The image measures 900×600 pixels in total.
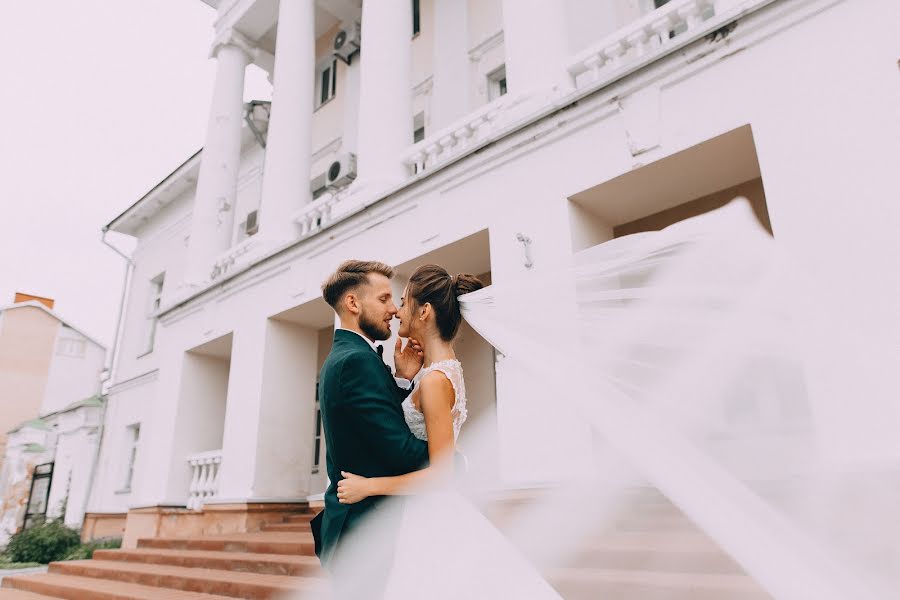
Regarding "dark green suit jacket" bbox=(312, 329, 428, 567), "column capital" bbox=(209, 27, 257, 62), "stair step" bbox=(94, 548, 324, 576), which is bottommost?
"stair step" bbox=(94, 548, 324, 576)

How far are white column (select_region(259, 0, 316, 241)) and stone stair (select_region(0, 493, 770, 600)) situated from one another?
5.01 meters

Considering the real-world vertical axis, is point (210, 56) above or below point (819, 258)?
above

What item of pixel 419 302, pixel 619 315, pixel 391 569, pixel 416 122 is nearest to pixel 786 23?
pixel 619 315

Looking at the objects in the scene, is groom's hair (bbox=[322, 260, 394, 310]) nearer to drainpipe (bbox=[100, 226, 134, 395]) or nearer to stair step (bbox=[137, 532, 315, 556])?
stair step (bbox=[137, 532, 315, 556])

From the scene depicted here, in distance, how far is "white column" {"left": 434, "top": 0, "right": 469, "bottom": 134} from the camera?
10.8 m

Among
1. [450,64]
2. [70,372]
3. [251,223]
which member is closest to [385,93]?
[450,64]

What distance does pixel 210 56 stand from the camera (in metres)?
13.4

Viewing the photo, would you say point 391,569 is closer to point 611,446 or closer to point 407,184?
point 611,446

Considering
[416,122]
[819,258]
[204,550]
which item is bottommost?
[204,550]

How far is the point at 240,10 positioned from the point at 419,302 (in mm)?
12884

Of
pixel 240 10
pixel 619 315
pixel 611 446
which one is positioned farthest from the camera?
pixel 240 10

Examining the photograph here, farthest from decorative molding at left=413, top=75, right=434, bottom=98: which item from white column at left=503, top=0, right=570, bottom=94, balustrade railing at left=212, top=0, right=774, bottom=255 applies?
white column at left=503, top=0, right=570, bottom=94

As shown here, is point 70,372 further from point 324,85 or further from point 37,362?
point 324,85

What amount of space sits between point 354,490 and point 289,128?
9.70 m
